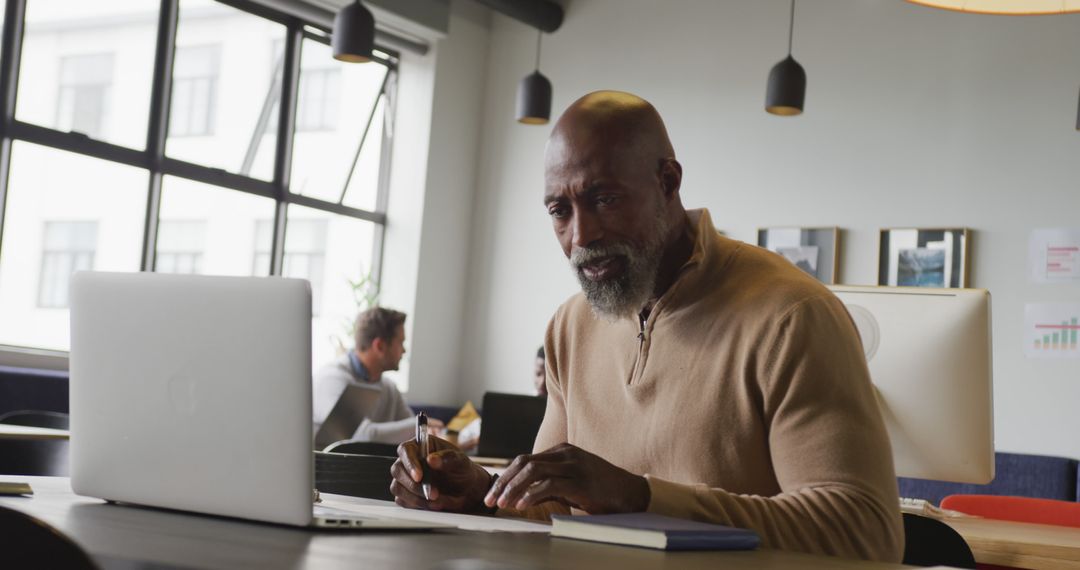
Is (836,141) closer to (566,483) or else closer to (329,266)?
(329,266)

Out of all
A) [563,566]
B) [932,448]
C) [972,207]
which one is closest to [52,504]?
[563,566]

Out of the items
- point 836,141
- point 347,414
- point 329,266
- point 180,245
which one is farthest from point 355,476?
point 329,266

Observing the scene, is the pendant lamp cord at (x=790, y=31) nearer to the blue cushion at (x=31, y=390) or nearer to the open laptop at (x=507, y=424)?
the open laptop at (x=507, y=424)

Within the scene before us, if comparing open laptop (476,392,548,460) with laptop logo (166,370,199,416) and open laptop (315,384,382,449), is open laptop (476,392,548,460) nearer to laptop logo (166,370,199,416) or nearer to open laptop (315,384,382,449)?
open laptop (315,384,382,449)

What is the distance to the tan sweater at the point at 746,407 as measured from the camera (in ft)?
4.92

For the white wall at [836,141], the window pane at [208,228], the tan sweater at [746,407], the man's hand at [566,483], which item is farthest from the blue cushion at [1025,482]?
the man's hand at [566,483]

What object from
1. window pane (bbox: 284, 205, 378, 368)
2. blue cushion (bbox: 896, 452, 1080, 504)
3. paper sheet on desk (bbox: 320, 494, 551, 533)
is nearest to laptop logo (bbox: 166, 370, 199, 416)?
paper sheet on desk (bbox: 320, 494, 551, 533)

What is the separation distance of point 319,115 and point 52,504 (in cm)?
631

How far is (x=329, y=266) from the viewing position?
7.61 meters

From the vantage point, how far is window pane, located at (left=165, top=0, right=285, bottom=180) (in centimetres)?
659

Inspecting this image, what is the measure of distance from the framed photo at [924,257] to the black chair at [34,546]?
5.81 m

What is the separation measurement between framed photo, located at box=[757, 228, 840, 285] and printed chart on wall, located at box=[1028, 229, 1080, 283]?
1.04 metres

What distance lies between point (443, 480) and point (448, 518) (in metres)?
0.12

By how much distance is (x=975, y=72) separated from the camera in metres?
6.32
